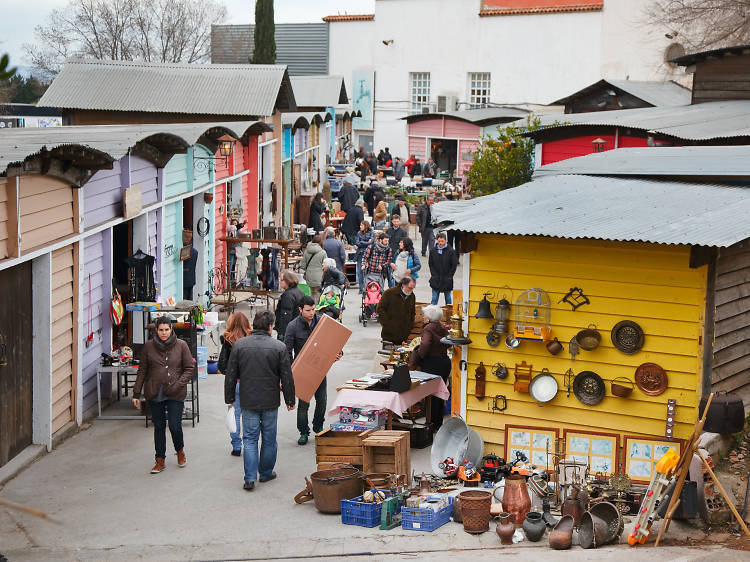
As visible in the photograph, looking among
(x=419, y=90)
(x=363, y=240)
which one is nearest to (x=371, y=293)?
(x=363, y=240)

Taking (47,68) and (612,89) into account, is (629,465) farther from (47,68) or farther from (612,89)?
(47,68)

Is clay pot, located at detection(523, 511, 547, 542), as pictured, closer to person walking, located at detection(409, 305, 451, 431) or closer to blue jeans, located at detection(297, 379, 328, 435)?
person walking, located at detection(409, 305, 451, 431)

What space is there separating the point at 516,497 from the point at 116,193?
7.18m

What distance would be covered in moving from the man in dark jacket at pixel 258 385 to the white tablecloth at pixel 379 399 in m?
0.94

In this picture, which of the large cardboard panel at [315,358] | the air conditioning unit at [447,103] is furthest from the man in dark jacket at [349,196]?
the air conditioning unit at [447,103]

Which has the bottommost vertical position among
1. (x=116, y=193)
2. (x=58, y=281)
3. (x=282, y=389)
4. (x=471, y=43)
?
(x=282, y=389)

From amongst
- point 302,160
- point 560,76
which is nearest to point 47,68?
point 560,76

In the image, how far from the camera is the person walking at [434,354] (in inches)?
485

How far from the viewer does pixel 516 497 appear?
9.34 m

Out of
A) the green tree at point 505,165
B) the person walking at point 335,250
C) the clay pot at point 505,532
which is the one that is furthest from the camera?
the green tree at point 505,165

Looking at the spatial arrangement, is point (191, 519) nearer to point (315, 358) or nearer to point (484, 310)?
point (315, 358)

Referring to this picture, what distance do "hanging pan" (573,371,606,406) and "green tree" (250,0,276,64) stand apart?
4569 cm

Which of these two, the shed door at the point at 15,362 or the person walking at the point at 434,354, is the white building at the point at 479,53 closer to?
the person walking at the point at 434,354

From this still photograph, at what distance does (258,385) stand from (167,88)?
49.8 feet
